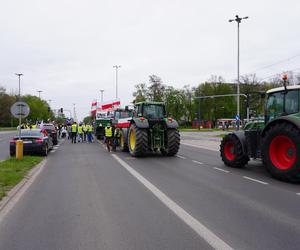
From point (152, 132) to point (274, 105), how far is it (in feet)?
23.9

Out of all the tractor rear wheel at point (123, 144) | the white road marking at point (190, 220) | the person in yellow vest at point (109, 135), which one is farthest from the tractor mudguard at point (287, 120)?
the person in yellow vest at point (109, 135)

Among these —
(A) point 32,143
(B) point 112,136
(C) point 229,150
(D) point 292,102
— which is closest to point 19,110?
(A) point 32,143

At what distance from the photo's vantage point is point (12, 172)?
38.9 feet

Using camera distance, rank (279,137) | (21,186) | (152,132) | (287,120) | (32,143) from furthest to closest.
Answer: (32,143)
(152,132)
(279,137)
(287,120)
(21,186)

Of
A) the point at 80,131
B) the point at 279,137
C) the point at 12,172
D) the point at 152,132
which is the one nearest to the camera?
the point at 279,137

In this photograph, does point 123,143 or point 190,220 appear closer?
point 190,220

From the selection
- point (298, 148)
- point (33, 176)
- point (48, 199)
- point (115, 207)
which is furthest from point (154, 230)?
point (33, 176)

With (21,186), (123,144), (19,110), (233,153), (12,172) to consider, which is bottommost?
(21,186)

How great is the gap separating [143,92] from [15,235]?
84.2m

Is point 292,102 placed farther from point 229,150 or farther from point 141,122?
point 141,122

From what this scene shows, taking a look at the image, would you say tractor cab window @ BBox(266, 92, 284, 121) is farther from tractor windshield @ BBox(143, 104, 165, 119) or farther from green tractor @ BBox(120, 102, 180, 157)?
tractor windshield @ BBox(143, 104, 165, 119)

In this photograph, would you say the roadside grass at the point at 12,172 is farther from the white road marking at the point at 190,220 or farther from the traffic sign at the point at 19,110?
the white road marking at the point at 190,220

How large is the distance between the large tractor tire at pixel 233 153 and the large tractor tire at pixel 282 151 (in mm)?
1835

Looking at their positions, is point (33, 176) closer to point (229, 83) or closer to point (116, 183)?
point (116, 183)
